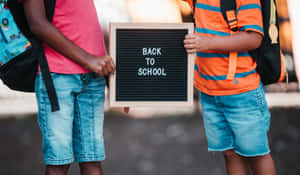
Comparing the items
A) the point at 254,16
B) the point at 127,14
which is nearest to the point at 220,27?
the point at 254,16

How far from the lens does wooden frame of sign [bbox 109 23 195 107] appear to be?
2.34 metres

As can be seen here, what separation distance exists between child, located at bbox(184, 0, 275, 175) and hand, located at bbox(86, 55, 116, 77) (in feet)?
1.55

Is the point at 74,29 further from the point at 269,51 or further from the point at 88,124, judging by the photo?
the point at 269,51

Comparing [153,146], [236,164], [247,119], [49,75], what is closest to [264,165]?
[236,164]

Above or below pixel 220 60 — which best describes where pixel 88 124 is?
below

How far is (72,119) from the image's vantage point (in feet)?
7.54

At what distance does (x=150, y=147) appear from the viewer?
443 centimetres

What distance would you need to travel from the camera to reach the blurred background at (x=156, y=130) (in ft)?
13.8

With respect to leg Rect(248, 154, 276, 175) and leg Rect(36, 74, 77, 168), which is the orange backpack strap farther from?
leg Rect(36, 74, 77, 168)

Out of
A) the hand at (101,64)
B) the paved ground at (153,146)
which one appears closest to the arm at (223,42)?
the hand at (101,64)

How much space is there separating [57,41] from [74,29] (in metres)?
0.16

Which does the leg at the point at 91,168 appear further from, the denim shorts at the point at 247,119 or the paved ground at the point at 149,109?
the paved ground at the point at 149,109

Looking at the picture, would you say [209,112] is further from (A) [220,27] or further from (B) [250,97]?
(A) [220,27]

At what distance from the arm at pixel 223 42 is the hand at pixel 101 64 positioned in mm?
467
